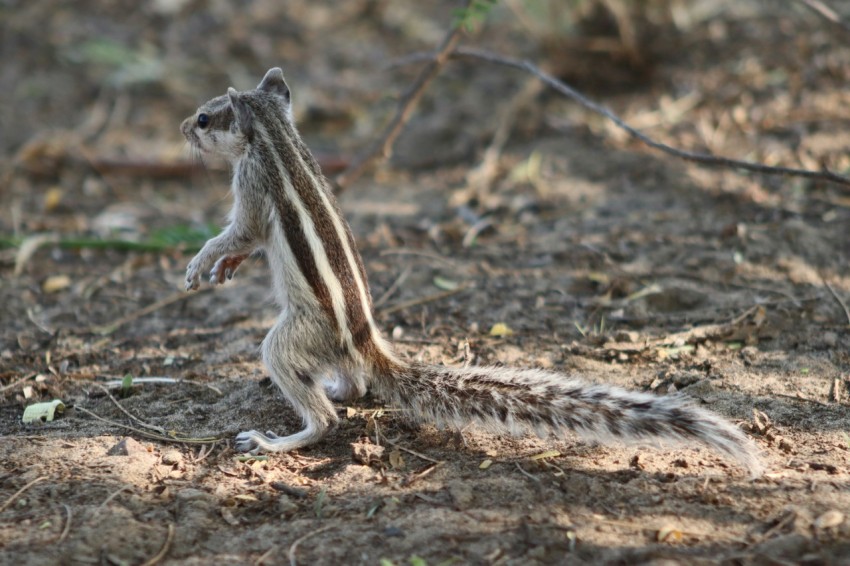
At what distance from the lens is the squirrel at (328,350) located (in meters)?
3.39

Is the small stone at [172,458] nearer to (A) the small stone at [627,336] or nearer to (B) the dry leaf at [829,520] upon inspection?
(A) the small stone at [627,336]

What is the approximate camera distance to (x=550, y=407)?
11.5 feet

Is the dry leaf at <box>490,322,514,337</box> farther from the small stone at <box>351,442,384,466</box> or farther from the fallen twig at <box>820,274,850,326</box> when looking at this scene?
the fallen twig at <box>820,274,850,326</box>

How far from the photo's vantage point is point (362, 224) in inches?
275

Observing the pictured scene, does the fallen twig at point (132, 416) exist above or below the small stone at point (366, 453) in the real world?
above

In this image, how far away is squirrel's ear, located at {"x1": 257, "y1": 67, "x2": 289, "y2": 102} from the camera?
4.70 metres

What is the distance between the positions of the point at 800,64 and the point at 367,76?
4769 millimetres

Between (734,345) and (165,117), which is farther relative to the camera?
(165,117)

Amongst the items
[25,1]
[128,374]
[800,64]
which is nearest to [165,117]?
[25,1]

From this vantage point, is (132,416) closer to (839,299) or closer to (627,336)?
(627,336)

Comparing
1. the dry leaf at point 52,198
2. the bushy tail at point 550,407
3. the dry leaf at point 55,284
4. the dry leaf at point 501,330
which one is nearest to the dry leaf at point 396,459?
the bushy tail at point 550,407

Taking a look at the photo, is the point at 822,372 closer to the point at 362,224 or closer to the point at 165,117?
the point at 362,224

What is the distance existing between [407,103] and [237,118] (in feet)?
6.03

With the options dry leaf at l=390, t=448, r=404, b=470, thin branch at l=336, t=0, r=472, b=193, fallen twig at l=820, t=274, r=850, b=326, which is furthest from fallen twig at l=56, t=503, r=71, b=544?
fallen twig at l=820, t=274, r=850, b=326
